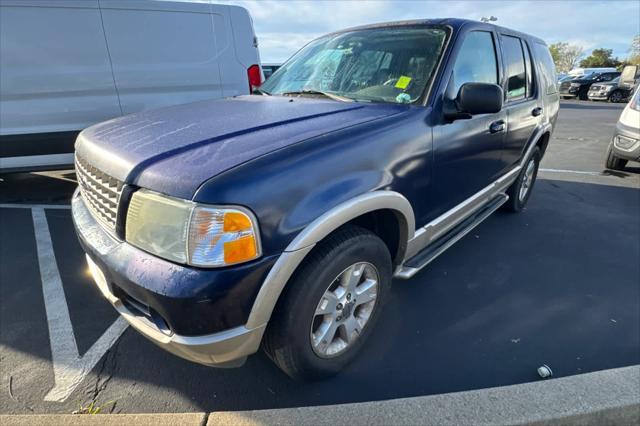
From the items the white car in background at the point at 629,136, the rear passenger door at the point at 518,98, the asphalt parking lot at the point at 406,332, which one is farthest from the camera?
the white car in background at the point at 629,136

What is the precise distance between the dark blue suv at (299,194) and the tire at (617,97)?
26.0 m

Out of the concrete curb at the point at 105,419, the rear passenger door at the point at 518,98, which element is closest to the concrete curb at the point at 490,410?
the concrete curb at the point at 105,419

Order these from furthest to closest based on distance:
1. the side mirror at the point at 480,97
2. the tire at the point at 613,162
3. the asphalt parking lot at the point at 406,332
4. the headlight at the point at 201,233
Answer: the tire at the point at 613,162 < the side mirror at the point at 480,97 < the asphalt parking lot at the point at 406,332 < the headlight at the point at 201,233

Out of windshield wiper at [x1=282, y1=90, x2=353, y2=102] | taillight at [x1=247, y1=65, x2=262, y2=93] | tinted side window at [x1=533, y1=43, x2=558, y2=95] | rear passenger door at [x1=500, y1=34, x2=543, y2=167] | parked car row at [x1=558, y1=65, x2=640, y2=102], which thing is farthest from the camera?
parked car row at [x1=558, y1=65, x2=640, y2=102]

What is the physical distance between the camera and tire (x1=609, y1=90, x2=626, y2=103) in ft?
73.3

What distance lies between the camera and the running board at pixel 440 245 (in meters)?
2.30

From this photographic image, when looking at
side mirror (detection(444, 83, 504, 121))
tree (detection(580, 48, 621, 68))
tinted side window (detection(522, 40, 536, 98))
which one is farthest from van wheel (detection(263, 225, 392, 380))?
tree (detection(580, 48, 621, 68))

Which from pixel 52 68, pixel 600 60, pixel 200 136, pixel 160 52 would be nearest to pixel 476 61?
pixel 200 136

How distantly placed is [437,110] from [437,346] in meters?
1.43

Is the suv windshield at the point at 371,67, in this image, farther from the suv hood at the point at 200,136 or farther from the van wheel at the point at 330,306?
the van wheel at the point at 330,306

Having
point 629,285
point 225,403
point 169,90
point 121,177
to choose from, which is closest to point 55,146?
point 169,90

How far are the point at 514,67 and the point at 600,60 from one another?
226ft

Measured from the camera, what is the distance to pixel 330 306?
1.86 m

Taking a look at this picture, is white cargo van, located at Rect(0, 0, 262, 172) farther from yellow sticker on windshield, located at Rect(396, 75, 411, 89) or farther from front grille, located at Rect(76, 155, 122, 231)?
yellow sticker on windshield, located at Rect(396, 75, 411, 89)
